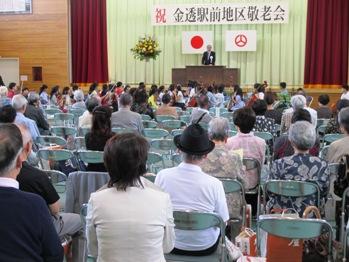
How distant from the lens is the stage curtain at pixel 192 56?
18.1 meters

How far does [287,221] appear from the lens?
2957 millimetres

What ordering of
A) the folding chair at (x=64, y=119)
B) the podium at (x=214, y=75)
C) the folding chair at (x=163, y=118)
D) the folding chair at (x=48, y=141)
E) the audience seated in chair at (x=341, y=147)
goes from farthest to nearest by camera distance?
the podium at (x=214, y=75) < the folding chair at (x=64, y=119) < the folding chair at (x=163, y=118) < the folding chair at (x=48, y=141) < the audience seated in chair at (x=341, y=147)

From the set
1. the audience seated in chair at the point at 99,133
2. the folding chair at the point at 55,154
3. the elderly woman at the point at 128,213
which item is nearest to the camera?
the elderly woman at the point at 128,213

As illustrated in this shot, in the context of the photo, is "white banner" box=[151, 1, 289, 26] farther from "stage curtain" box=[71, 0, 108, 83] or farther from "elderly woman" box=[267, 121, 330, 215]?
"elderly woman" box=[267, 121, 330, 215]

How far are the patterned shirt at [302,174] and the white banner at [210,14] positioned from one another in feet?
45.0

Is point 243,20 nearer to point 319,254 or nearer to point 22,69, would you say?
point 22,69

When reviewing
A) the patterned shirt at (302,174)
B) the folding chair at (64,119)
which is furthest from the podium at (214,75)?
the patterned shirt at (302,174)

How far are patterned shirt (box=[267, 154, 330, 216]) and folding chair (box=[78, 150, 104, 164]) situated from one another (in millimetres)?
1771

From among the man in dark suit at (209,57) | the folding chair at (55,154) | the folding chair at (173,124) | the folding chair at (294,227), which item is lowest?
the folding chair at (294,227)

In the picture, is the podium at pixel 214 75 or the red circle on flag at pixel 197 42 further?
the red circle on flag at pixel 197 42

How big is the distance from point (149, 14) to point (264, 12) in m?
4.64

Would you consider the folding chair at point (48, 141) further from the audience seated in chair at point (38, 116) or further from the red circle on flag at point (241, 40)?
the red circle on flag at point (241, 40)

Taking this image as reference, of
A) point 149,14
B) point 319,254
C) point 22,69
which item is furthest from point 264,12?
point 319,254

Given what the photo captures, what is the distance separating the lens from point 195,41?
18250 mm
